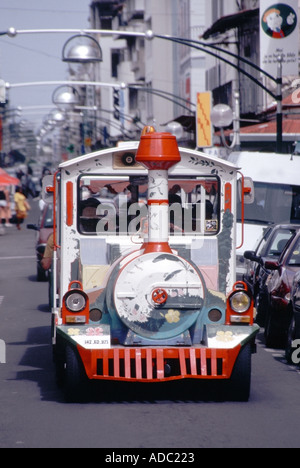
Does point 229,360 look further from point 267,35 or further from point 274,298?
point 267,35

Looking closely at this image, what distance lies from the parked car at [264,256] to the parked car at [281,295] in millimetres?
664

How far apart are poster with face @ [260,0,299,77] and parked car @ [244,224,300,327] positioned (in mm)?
9257

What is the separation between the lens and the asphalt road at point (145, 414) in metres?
8.48

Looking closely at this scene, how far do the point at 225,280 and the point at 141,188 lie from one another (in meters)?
1.34

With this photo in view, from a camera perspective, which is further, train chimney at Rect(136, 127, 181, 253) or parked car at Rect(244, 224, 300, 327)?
parked car at Rect(244, 224, 300, 327)

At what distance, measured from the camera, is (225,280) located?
11.6 m

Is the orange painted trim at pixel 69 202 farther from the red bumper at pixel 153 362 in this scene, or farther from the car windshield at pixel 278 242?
the car windshield at pixel 278 242

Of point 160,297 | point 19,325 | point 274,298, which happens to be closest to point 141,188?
point 160,297

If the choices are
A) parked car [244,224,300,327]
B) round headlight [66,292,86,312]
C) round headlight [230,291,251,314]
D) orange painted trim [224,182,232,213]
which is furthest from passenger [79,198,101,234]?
parked car [244,224,300,327]

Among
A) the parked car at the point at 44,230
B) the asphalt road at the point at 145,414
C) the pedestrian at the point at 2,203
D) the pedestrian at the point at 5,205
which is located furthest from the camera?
the pedestrian at the point at 5,205

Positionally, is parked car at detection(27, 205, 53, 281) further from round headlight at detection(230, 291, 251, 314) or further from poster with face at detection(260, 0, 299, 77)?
round headlight at detection(230, 291, 251, 314)

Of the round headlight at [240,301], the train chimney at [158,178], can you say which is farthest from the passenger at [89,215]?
the round headlight at [240,301]

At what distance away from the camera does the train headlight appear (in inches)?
407

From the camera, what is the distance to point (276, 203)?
78.7ft
